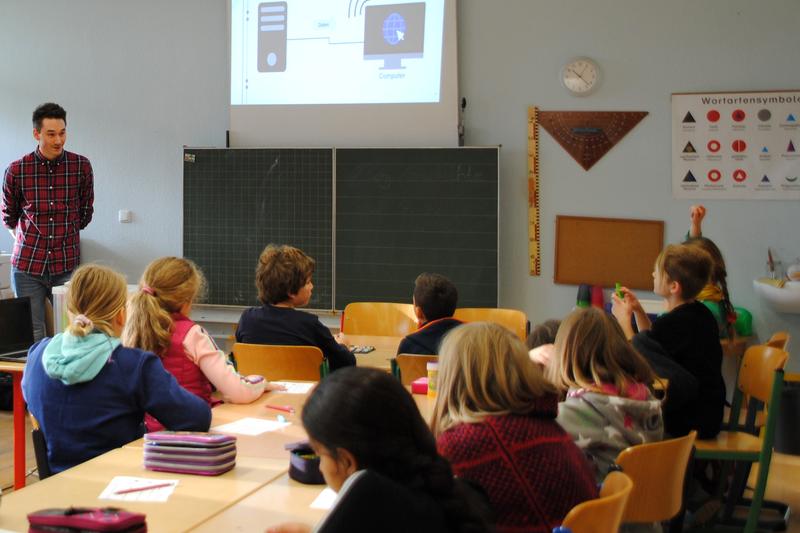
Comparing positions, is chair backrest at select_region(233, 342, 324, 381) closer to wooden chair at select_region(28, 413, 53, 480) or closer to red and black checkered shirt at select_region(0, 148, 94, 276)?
wooden chair at select_region(28, 413, 53, 480)

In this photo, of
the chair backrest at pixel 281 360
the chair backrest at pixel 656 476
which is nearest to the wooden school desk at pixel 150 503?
the chair backrest at pixel 656 476

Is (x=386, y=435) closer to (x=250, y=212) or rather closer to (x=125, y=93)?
(x=250, y=212)

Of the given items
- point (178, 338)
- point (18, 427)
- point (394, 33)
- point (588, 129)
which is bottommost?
point (18, 427)

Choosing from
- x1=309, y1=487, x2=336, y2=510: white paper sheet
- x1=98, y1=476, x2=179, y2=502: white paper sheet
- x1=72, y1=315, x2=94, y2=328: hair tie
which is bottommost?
x1=309, y1=487, x2=336, y2=510: white paper sheet

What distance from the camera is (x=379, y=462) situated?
4.42 ft

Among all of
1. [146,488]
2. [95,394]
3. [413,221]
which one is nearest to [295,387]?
[95,394]

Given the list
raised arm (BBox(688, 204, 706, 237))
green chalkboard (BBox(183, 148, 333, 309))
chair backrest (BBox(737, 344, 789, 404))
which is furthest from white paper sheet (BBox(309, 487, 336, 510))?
green chalkboard (BBox(183, 148, 333, 309))

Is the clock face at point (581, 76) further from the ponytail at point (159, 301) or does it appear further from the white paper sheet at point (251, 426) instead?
the white paper sheet at point (251, 426)

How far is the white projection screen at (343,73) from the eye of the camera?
5949 mm

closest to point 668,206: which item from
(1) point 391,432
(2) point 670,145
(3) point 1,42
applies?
(2) point 670,145

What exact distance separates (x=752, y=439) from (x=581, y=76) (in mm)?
3059

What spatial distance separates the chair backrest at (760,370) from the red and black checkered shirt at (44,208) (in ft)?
12.4

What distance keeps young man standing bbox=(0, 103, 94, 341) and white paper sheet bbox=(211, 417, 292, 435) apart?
2.67 meters

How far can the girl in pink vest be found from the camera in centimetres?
284
